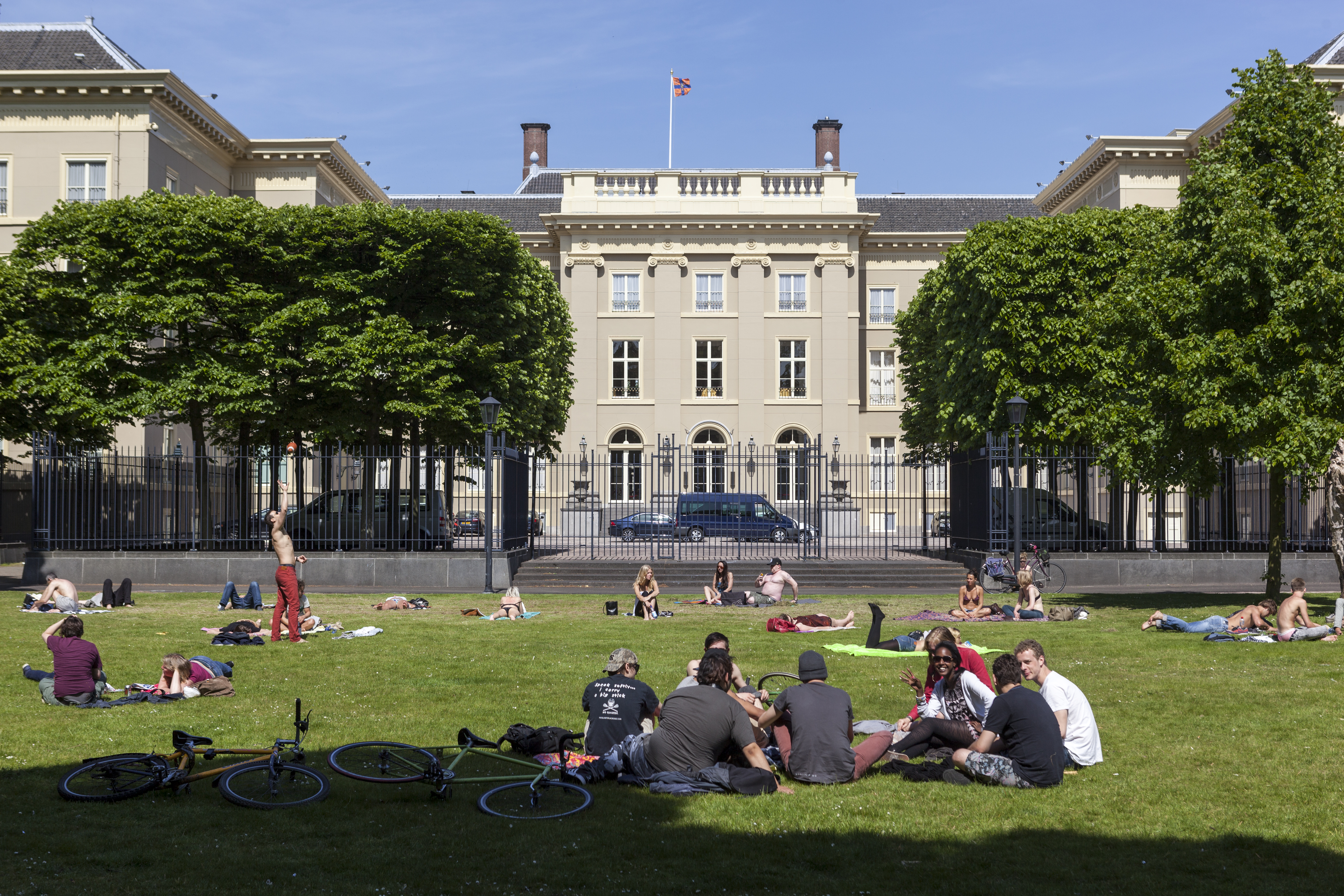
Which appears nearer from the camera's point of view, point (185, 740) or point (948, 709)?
point (185, 740)

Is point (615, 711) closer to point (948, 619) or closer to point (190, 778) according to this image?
point (190, 778)

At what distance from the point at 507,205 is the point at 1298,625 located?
5762cm

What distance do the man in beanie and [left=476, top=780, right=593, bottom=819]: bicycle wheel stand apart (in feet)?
5.23

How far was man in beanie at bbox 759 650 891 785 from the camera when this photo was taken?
27.8 ft

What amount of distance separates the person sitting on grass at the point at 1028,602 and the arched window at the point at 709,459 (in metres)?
29.6

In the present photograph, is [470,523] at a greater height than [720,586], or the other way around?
[470,523]

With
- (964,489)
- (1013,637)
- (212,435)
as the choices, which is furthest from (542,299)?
(1013,637)

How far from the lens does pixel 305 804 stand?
759cm

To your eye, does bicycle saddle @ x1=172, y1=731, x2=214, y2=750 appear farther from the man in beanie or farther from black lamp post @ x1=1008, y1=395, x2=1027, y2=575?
black lamp post @ x1=1008, y1=395, x2=1027, y2=575

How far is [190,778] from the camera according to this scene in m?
→ 7.88

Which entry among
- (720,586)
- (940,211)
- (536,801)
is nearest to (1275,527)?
(720,586)

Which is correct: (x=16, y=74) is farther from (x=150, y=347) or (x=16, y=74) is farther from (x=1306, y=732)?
(x=1306, y=732)

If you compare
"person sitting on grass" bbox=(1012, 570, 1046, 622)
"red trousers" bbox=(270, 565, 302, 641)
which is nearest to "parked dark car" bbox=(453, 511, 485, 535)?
"red trousers" bbox=(270, 565, 302, 641)

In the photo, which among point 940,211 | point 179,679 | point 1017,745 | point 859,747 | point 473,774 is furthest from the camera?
point 940,211
